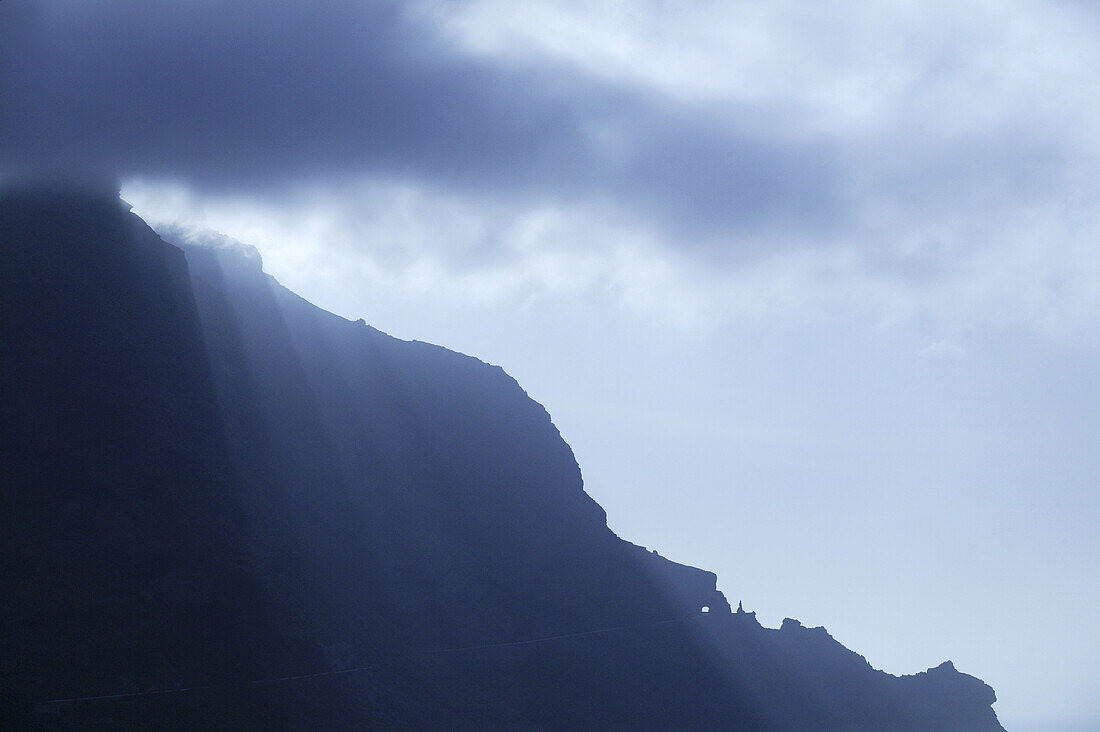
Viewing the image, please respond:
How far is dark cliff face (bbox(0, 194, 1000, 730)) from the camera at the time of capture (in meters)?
41.8

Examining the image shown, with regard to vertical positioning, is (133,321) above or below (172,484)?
above

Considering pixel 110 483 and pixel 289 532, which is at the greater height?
pixel 289 532

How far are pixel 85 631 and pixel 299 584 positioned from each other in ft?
45.0

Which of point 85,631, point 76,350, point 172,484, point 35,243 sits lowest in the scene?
point 85,631

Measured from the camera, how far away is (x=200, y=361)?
5384 cm

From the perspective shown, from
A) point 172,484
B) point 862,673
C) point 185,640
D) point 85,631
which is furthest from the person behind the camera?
point 862,673

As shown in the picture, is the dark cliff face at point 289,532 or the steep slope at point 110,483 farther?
the dark cliff face at point 289,532

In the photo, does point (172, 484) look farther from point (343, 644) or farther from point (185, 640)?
point (343, 644)

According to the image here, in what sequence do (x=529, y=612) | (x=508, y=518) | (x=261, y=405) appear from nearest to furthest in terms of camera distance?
(x=261, y=405) < (x=529, y=612) < (x=508, y=518)

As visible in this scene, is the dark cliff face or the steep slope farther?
the dark cliff face

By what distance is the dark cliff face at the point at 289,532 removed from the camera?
137ft

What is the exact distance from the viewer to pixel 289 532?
180ft

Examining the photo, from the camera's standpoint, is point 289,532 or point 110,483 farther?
point 289,532

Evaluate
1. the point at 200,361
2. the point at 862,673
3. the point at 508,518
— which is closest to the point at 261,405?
the point at 200,361
